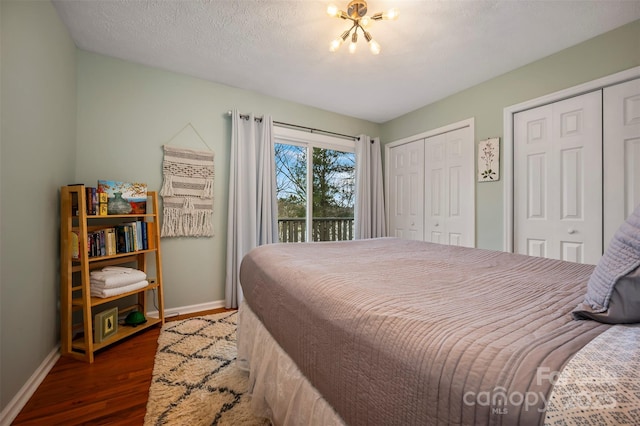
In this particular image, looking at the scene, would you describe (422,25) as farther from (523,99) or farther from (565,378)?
(565,378)

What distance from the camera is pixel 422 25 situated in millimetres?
1938

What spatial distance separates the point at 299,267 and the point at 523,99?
2751mm

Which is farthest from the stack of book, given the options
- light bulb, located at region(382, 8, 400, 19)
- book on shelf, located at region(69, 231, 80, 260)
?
light bulb, located at region(382, 8, 400, 19)

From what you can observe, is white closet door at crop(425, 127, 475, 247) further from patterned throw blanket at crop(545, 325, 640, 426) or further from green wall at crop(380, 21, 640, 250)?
patterned throw blanket at crop(545, 325, 640, 426)

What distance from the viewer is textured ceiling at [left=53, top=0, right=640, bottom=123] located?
179cm

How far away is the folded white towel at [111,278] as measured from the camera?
198cm

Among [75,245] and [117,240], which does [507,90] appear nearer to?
[117,240]

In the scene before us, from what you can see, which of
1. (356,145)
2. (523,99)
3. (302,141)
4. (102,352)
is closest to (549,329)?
(102,352)

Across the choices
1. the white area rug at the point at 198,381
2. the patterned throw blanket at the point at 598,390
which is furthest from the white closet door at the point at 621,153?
the white area rug at the point at 198,381

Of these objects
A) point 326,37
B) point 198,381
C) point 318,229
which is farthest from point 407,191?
point 198,381

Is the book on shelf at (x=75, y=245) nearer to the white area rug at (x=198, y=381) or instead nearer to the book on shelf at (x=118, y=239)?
the book on shelf at (x=118, y=239)

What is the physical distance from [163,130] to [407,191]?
9.94ft

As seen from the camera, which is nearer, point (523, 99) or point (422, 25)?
point (422, 25)

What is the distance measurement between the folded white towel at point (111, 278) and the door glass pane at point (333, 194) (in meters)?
2.10
